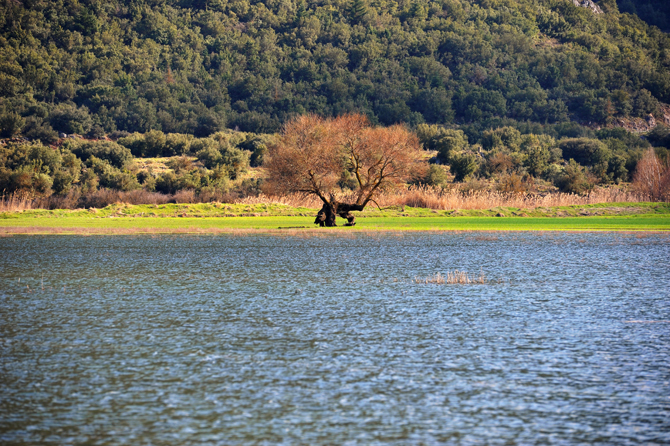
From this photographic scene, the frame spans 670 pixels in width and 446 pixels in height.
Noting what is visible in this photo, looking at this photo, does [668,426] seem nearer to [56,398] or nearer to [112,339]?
[56,398]

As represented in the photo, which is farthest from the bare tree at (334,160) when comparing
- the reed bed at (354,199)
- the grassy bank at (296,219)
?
the reed bed at (354,199)

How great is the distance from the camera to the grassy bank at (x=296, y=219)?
122 feet

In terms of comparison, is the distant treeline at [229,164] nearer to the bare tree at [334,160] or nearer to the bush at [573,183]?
the bush at [573,183]

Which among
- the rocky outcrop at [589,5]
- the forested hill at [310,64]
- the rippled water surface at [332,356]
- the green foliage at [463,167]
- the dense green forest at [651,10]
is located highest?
the dense green forest at [651,10]

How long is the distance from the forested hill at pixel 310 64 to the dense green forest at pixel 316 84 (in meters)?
0.29

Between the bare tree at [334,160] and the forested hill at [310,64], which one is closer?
the bare tree at [334,160]

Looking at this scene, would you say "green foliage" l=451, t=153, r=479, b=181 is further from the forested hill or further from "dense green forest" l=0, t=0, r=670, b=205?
the forested hill

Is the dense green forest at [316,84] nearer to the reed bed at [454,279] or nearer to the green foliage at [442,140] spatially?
the green foliage at [442,140]

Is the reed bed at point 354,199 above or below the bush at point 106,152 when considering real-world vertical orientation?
below

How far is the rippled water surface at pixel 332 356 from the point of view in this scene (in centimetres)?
727

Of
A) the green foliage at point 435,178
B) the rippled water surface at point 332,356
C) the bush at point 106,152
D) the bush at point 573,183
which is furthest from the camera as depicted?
the bush at point 106,152

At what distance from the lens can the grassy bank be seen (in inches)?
1460

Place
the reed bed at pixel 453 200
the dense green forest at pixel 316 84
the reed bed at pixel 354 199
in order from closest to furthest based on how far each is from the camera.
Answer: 1. the reed bed at pixel 453 200
2. the reed bed at pixel 354 199
3. the dense green forest at pixel 316 84

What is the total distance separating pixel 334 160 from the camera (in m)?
40.2
